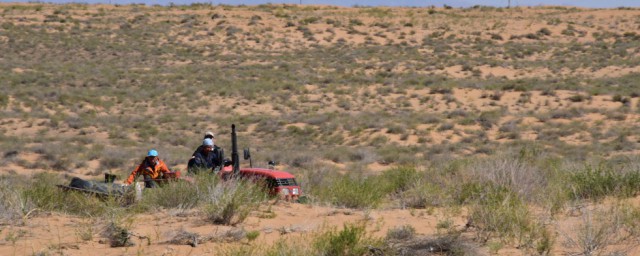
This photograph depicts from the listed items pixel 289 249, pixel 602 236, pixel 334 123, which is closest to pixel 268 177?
pixel 289 249

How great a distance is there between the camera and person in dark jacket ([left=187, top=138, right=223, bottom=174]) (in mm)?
12539

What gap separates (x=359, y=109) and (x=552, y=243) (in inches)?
1105

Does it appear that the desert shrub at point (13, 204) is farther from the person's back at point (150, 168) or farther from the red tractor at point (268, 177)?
the red tractor at point (268, 177)

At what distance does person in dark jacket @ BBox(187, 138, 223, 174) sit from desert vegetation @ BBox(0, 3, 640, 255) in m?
1.32

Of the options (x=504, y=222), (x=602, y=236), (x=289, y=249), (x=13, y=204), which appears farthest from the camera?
(x=13, y=204)

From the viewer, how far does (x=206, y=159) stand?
1277 cm

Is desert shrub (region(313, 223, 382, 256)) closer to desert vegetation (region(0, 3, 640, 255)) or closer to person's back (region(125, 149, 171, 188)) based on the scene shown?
desert vegetation (region(0, 3, 640, 255))

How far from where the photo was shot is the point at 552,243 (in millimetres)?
8367

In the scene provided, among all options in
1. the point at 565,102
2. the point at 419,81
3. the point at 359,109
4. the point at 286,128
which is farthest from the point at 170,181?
the point at 419,81

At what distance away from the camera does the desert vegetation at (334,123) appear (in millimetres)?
8938

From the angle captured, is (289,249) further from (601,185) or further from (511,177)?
(601,185)

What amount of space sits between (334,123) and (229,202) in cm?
2243

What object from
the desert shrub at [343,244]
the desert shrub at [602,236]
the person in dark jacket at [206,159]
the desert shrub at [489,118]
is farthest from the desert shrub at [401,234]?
the desert shrub at [489,118]

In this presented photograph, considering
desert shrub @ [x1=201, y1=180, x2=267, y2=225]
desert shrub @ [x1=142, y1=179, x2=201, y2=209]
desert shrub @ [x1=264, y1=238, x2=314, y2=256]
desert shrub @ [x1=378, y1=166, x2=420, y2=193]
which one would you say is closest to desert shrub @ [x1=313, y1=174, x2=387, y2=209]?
desert shrub @ [x1=378, y1=166, x2=420, y2=193]
